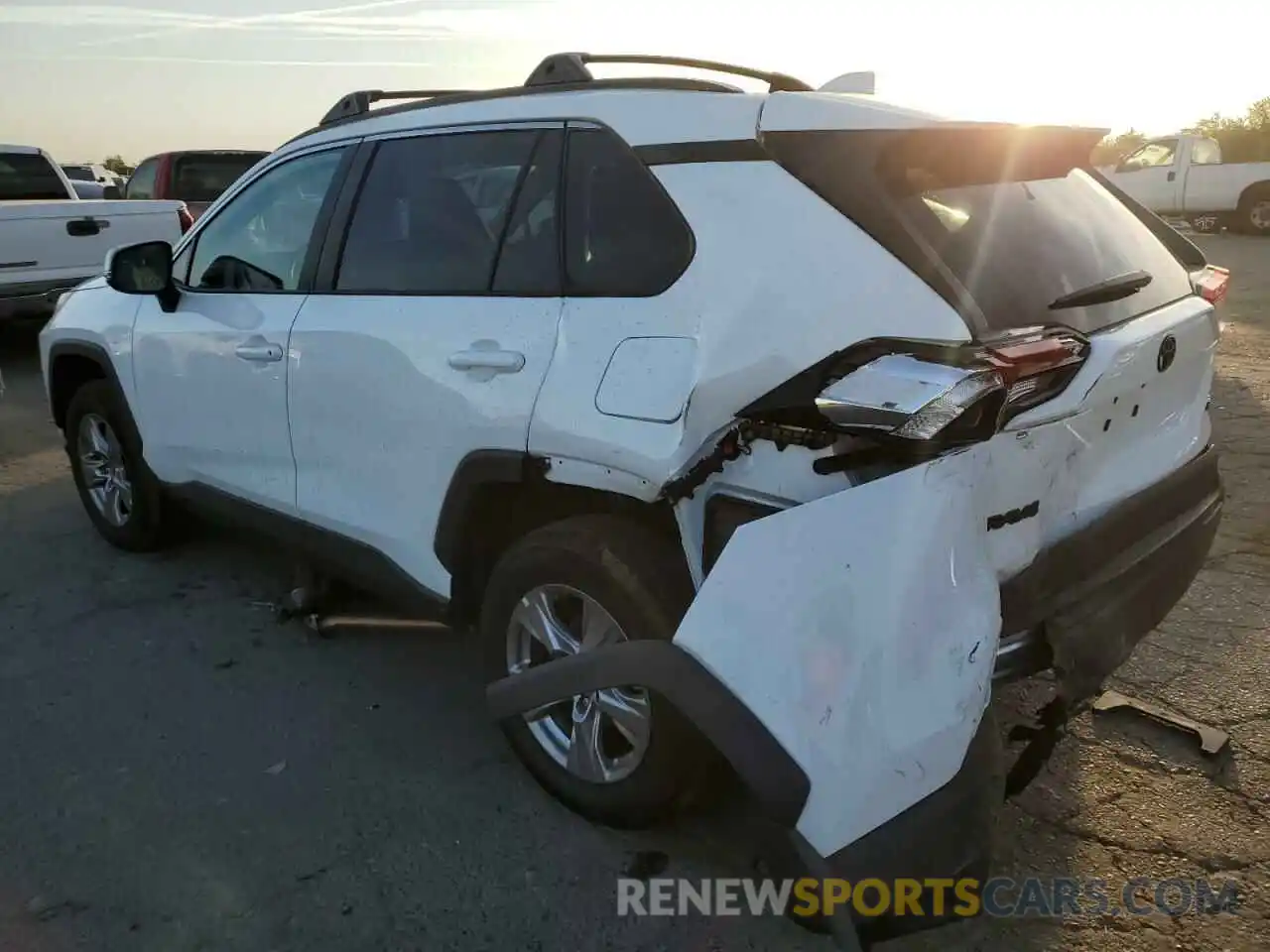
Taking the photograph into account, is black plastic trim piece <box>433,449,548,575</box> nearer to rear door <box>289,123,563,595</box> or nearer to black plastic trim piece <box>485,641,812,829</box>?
rear door <box>289,123,563,595</box>

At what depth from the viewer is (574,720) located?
9.42 ft

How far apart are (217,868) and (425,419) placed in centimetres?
129

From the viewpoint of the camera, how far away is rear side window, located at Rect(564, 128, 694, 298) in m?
2.56

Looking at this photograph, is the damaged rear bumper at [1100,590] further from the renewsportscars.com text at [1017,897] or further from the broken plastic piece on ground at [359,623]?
the broken plastic piece on ground at [359,623]

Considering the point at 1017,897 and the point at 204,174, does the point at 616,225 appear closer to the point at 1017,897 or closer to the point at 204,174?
the point at 1017,897

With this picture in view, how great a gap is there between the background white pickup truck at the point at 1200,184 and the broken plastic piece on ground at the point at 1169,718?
1786cm

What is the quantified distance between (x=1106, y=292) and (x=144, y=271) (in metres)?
3.36

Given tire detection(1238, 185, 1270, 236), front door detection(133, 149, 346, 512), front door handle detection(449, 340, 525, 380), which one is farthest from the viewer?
tire detection(1238, 185, 1270, 236)

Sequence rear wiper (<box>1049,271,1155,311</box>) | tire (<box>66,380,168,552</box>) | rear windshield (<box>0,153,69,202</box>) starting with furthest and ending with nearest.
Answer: rear windshield (<box>0,153,69,202</box>), tire (<box>66,380,168,552</box>), rear wiper (<box>1049,271,1155,311</box>)

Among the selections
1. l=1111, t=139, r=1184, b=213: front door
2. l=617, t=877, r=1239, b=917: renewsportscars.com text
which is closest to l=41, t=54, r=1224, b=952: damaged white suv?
l=617, t=877, r=1239, b=917: renewsportscars.com text

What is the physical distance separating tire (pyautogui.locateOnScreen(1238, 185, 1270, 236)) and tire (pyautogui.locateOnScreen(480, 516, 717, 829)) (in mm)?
20221

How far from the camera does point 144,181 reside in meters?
12.5

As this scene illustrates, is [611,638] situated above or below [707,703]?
below

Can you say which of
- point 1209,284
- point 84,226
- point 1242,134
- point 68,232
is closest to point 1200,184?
point 1242,134
